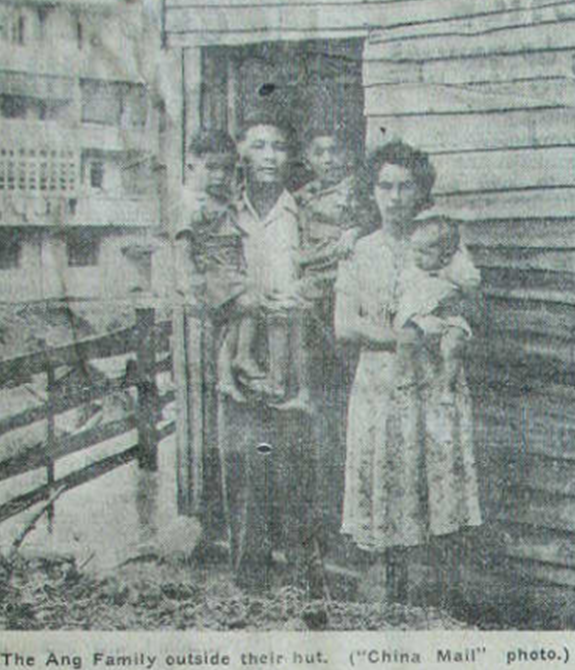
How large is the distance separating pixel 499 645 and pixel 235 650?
32 centimetres

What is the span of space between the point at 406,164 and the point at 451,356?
0.24 meters

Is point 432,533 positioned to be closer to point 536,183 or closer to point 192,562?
point 192,562

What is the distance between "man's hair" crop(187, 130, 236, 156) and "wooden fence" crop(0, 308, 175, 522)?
0.21m

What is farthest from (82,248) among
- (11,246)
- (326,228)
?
(326,228)

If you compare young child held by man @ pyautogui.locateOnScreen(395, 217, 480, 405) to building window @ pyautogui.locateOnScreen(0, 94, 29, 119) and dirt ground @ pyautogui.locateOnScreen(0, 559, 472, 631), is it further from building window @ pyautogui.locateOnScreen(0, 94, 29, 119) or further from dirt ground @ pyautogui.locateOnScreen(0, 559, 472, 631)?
building window @ pyautogui.locateOnScreen(0, 94, 29, 119)

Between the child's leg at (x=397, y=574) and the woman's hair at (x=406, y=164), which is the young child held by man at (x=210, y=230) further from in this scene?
the child's leg at (x=397, y=574)

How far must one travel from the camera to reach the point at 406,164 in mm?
1179

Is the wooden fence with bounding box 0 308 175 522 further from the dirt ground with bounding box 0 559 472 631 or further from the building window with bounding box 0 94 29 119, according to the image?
the building window with bounding box 0 94 29 119

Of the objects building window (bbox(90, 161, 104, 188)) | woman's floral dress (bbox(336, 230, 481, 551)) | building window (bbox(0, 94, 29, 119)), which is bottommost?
woman's floral dress (bbox(336, 230, 481, 551))

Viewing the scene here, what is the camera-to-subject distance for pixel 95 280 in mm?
1206

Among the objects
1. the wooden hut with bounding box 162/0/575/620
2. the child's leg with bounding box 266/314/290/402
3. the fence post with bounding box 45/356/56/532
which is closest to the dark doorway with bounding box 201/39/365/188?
the wooden hut with bounding box 162/0/575/620

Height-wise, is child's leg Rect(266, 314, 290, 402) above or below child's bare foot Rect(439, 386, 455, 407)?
above

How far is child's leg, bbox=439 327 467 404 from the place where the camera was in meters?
1.19

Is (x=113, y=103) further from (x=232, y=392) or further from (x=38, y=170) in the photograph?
(x=232, y=392)
